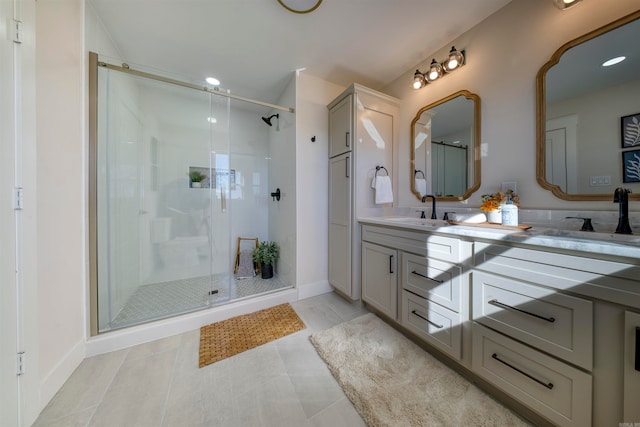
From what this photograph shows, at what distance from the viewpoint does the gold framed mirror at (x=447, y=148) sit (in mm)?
1713

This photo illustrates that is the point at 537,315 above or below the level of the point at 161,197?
below

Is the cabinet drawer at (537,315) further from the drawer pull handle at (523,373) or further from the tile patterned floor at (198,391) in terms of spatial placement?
the tile patterned floor at (198,391)

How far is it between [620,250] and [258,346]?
1970mm

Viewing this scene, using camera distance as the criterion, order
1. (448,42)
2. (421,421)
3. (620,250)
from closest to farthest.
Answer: (620,250) < (421,421) < (448,42)

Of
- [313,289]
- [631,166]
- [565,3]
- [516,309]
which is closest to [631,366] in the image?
[516,309]

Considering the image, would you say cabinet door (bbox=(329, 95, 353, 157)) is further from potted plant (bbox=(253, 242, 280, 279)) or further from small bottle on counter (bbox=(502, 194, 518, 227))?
potted plant (bbox=(253, 242, 280, 279))

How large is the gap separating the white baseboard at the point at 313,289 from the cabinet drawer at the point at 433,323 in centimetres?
105

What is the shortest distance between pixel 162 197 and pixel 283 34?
2192 millimetres

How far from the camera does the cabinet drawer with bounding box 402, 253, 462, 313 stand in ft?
4.10

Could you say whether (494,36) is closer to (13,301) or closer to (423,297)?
(423,297)

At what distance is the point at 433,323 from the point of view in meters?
1.36

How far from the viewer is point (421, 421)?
1.01m

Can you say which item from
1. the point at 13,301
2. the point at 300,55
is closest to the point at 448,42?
the point at 300,55

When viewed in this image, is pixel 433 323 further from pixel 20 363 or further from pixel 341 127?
pixel 20 363
